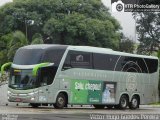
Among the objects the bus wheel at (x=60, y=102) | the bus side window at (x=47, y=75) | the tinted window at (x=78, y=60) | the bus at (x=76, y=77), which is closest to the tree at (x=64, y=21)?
the bus at (x=76, y=77)

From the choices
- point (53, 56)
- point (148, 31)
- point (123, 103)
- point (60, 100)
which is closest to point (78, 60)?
point (53, 56)

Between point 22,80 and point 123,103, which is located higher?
point 22,80

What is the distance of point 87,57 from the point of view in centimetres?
2845

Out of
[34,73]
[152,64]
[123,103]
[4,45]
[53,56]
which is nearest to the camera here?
[34,73]

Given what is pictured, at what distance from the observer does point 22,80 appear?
26734mm

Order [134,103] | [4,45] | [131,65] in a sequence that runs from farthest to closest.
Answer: [4,45] → [134,103] → [131,65]

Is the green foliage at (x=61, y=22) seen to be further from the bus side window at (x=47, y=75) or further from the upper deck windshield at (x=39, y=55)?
the bus side window at (x=47, y=75)

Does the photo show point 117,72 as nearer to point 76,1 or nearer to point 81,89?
point 81,89

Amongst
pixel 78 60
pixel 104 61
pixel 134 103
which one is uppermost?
pixel 78 60

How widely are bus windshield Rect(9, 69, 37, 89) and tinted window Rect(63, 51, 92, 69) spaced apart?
1.97m

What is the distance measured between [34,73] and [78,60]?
9.72ft

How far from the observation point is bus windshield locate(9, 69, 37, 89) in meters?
26.4

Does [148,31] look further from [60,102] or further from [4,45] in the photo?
[60,102]

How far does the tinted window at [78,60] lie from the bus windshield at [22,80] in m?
1.97
